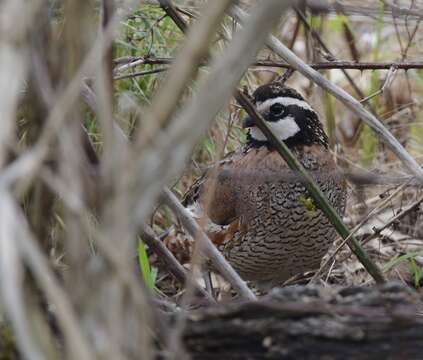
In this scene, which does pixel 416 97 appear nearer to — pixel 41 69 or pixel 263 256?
pixel 263 256

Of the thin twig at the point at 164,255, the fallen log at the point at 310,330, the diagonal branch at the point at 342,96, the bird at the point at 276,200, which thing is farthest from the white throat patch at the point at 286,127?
the fallen log at the point at 310,330

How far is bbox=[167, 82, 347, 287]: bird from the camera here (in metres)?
3.73

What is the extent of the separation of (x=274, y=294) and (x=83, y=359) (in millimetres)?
755

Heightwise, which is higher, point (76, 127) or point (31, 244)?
point (76, 127)

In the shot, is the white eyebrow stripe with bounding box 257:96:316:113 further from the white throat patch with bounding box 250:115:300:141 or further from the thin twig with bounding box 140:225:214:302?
the thin twig with bounding box 140:225:214:302

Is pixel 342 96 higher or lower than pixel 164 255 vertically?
higher

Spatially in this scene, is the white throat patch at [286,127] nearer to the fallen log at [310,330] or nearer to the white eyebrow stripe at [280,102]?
the white eyebrow stripe at [280,102]

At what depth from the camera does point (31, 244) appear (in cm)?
134

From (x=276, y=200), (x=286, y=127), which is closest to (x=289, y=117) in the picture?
(x=286, y=127)

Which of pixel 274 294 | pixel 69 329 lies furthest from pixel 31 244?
pixel 274 294

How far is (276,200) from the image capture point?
3732 mm

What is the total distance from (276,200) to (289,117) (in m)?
0.42

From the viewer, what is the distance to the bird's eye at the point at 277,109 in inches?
153

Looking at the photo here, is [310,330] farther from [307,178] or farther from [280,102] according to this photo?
[280,102]
